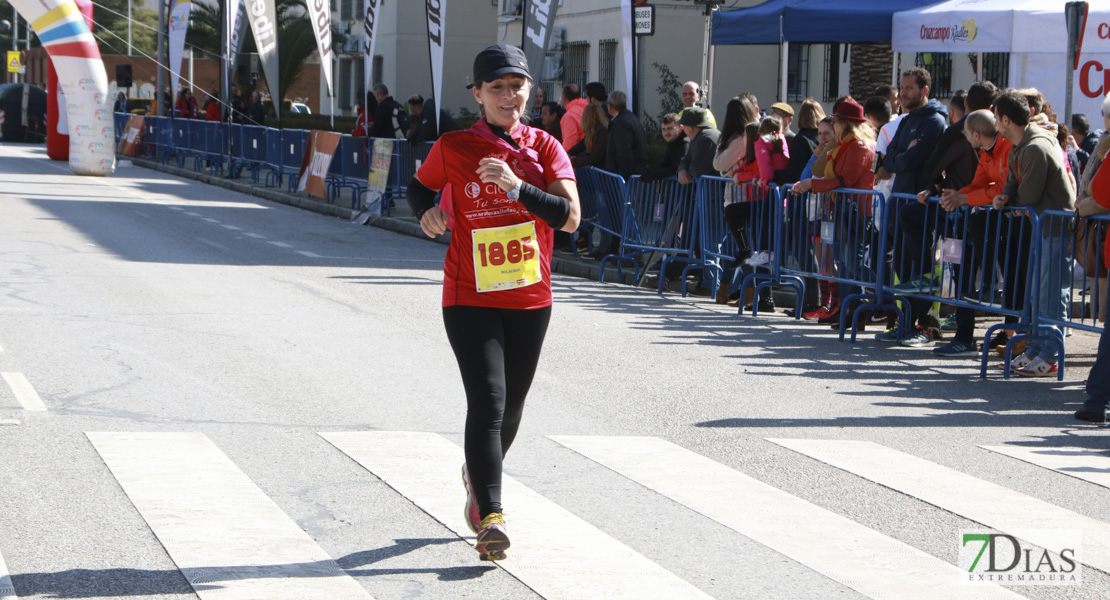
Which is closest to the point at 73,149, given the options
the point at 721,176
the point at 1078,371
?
the point at 721,176

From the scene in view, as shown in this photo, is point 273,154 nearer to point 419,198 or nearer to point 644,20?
point 644,20

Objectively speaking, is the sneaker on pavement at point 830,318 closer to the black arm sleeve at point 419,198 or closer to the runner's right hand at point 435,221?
the black arm sleeve at point 419,198

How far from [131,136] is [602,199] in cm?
2582

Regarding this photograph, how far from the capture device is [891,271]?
1045 cm

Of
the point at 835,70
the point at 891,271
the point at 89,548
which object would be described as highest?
the point at 835,70

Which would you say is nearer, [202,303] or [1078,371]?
[1078,371]

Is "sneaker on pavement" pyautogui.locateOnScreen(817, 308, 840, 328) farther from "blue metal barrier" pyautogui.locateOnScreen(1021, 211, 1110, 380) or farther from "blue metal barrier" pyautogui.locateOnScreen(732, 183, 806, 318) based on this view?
"blue metal barrier" pyautogui.locateOnScreen(1021, 211, 1110, 380)

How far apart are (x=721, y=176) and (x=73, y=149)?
761 inches

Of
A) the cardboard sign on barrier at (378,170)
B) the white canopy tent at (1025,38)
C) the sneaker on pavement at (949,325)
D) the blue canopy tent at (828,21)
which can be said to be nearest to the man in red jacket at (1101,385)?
the sneaker on pavement at (949,325)

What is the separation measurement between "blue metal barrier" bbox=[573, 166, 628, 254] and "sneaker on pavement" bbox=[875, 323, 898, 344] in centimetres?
411

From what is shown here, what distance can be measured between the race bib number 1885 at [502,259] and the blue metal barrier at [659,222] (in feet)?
26.9

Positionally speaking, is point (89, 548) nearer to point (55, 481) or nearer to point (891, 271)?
point (55, 481)

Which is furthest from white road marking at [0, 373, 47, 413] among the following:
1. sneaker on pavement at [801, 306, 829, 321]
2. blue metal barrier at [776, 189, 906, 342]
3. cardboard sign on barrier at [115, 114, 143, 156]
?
cardboard sign on barrier at [115, 114, 143, 156]

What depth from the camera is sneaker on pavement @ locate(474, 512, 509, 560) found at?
461 centimetres
